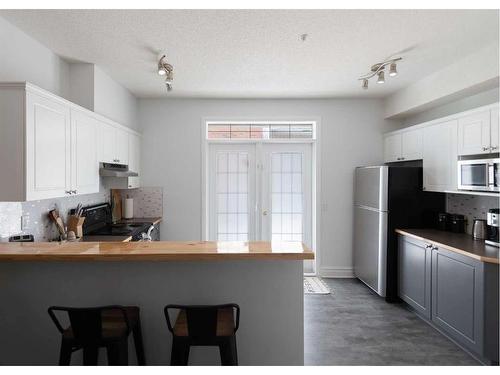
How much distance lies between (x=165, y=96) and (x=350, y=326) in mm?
3717

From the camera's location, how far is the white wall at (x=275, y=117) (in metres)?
4.76

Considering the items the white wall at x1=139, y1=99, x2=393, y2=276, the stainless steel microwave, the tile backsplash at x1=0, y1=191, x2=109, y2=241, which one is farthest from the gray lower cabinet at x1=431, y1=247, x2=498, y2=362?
the tile backsplash at x1=0, y1=191, x2=109, y2=241

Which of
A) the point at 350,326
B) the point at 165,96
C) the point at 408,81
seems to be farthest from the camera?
the point at 165,96

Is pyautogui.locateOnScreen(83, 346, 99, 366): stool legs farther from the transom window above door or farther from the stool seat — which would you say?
the transom window above door

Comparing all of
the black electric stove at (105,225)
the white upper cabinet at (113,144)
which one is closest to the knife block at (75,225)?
the black electric stove at (105,225)

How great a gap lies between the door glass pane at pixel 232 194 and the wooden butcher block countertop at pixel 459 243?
216cm

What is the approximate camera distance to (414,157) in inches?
156

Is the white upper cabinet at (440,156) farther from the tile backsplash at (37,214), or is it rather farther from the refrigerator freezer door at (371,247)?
the tile backsplash at (37,214)

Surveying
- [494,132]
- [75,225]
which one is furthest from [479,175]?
[75,225]

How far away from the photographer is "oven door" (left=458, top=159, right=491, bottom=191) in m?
2.85

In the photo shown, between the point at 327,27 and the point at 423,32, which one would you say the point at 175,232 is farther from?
the point at 423,32

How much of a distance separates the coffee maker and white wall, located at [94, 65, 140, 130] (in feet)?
12.9

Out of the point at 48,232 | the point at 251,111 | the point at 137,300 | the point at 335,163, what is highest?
the point at 251,111

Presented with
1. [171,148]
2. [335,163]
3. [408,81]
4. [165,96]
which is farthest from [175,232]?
[408,81]
